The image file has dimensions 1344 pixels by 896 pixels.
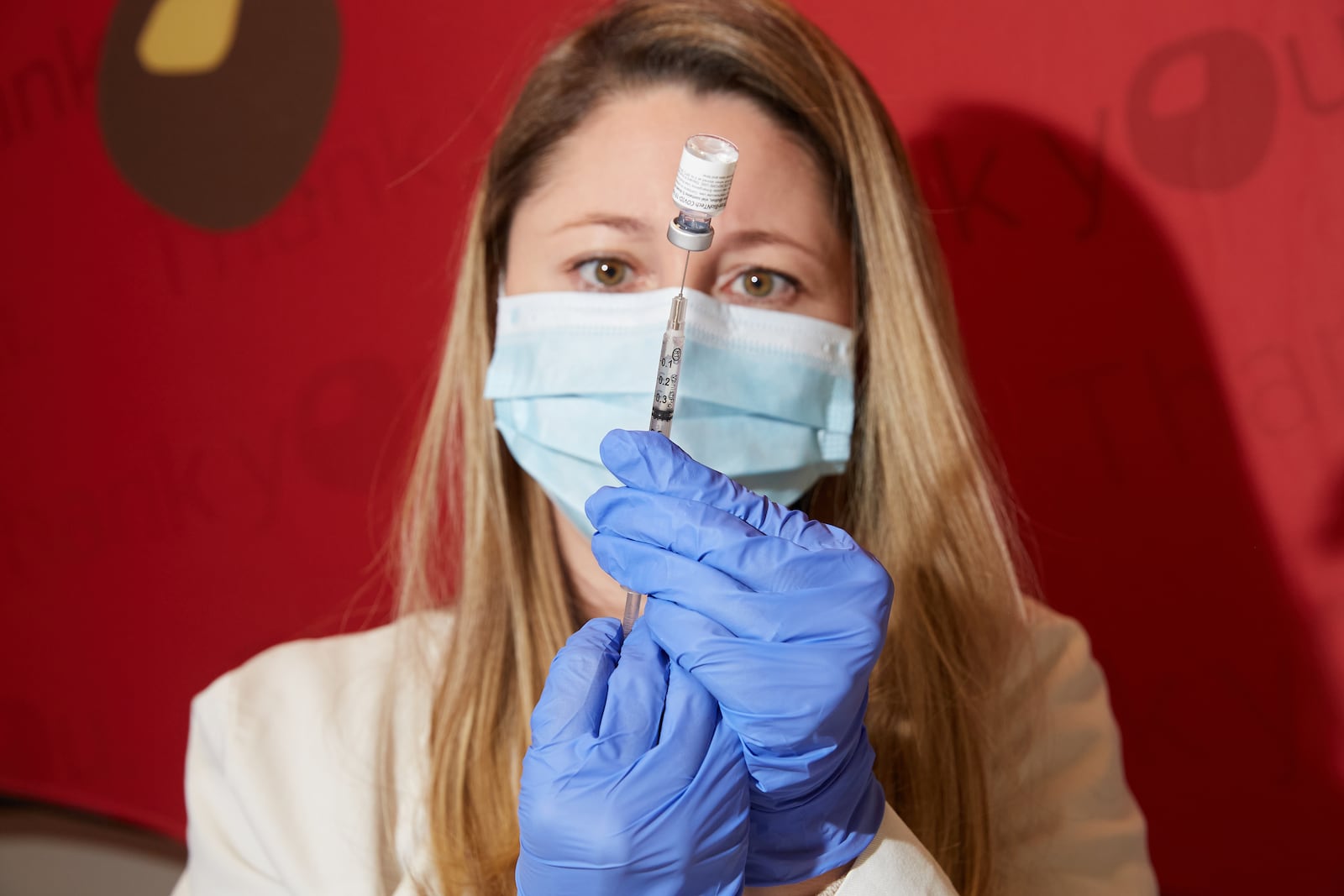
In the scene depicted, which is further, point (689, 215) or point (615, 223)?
point (615, 223)

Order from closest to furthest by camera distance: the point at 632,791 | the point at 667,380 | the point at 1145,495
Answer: the point at 632,791 < the point at 667,380 < the point at 1145,495

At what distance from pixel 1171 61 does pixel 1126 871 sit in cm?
102

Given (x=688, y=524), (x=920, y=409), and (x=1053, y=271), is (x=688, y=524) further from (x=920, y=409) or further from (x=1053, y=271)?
(x=1053, y=271)

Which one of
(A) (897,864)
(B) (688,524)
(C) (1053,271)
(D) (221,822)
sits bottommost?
(D) (221,822)

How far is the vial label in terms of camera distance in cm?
85

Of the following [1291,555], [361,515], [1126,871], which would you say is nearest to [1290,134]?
[1291,555]

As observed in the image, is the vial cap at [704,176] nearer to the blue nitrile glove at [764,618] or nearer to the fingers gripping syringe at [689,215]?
the fingers gripping syringe at [689,215]

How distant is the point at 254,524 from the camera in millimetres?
1764

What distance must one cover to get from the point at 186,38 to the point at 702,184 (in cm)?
125

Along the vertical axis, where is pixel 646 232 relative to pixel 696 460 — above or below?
above

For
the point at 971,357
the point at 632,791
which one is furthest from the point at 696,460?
Result: the point at 971,357

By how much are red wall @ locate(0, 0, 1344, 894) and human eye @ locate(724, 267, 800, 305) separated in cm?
41

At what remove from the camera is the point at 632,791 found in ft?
2.75

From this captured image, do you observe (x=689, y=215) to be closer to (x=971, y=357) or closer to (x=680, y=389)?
(x=680, y=389)
